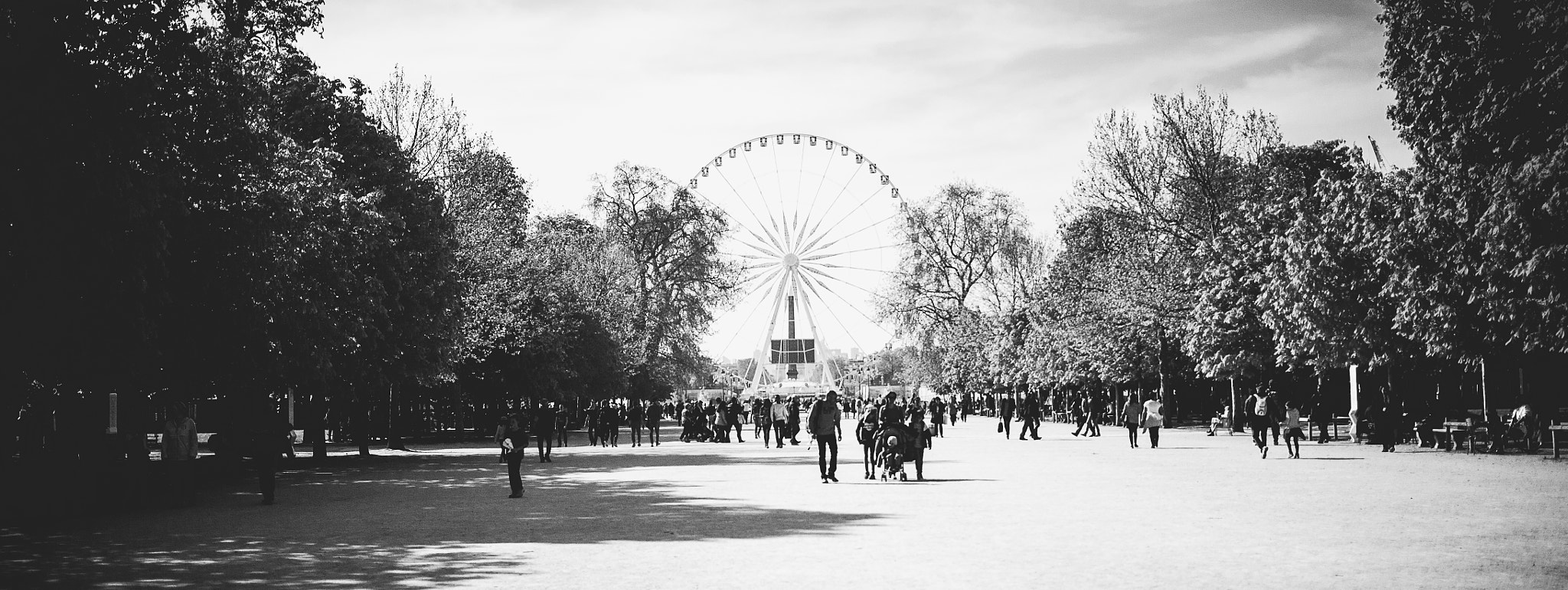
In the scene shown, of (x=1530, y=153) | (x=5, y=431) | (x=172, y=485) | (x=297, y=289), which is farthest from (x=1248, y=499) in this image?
(x=5, y=431)

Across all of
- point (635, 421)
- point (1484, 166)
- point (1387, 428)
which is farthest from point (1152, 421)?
point (635, 421)

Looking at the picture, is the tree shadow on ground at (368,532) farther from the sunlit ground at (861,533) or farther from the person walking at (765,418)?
the person walking at (765,418)

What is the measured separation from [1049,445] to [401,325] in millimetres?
18462

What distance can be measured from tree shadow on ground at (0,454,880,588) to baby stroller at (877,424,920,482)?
3.68 metres

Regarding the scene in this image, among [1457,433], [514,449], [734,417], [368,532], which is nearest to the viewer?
[368,532]

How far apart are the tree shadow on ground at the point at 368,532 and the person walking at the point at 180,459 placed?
412 mm

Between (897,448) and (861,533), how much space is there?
9.30 meters

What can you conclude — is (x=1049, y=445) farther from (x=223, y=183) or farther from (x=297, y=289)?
(x=223, y=183)

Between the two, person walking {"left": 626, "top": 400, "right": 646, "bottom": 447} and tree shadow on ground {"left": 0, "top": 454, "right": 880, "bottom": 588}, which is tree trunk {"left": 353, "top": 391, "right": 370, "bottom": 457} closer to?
person walking {"left": 626, "top": 400, "right": 646, "bottom": 447}

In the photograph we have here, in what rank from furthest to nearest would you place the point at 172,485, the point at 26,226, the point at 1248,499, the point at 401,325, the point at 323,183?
the point at 401,325 < the point at 323,183 < the point at 172,485 < the point at 1248,499 < the point at 26,226

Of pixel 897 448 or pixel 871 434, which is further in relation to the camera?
pixel 871 434

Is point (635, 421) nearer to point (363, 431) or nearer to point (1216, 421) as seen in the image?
point (363, 431)

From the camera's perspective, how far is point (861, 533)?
1471 cm

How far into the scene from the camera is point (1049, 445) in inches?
1548
